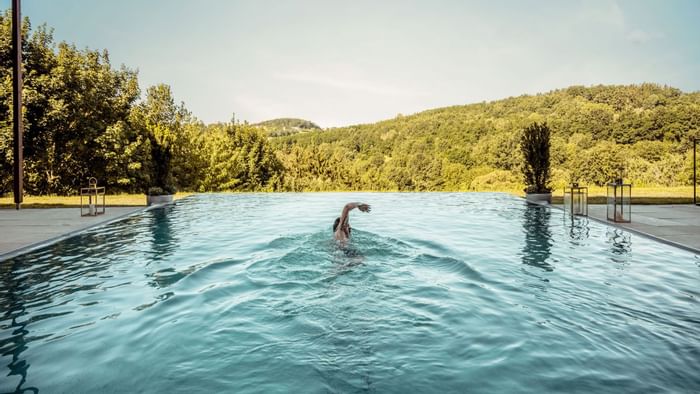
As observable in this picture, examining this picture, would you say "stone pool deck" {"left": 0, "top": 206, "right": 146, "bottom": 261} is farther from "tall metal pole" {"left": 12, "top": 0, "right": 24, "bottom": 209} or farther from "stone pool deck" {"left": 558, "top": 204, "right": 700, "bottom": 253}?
"stone pool deck" {"left": 558, "top": 204, "right": 700, "bottom": 253}

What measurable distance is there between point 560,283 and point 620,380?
288 cm

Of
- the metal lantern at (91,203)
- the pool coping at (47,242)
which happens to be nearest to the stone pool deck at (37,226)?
the pool coping at (47,242)

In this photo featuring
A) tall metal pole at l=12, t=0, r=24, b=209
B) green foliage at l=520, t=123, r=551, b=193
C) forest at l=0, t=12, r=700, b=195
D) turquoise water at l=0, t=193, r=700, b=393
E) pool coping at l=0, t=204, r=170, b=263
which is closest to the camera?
turquoise water at l=0, t=193, r=700, b=393

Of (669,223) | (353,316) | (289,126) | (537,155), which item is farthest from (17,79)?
(289,126)

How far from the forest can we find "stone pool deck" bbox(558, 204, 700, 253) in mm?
17383

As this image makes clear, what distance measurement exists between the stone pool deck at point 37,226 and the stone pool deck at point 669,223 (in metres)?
12.6

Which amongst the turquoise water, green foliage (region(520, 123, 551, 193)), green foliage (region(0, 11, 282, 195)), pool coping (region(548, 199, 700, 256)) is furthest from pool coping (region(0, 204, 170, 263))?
green foliage (region(520, 123, 551, 193))

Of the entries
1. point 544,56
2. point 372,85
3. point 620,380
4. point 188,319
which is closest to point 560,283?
point 620,380

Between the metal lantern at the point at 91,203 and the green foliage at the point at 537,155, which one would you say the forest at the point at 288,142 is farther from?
the green foliage at the point at 537,155

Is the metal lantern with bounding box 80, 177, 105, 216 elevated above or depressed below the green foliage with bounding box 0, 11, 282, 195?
below

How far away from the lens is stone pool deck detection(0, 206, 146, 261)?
8344 mm

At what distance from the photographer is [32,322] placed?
4559 mm

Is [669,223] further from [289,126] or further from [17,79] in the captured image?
[289,126]

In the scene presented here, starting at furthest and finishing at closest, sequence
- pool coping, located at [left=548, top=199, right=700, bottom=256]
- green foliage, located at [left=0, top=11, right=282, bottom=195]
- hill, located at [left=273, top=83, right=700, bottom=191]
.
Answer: hill, located at [left=273, top=83, right=700, bottom=191]
green foliage, located at [left=0, top=11, right=282, bottom=195]
pool coping, located at [left=548, top=199, right=700, bottom=256]
